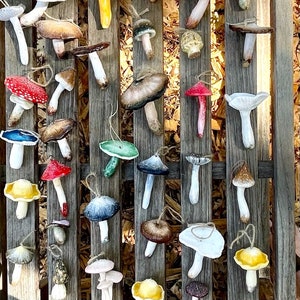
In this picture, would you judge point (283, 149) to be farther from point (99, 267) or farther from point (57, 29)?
point (57, 29)

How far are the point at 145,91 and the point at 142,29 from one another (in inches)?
10.0

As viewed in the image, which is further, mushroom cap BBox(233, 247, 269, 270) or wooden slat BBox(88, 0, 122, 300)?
wooden slat BBox(88, 0, 122, 300)

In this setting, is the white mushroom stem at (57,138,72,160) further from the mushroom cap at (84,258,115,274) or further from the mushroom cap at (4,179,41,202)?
the mushroom cap at (84,258,115,274)

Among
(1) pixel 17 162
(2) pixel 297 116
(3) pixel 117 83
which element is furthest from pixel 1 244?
(2) pixel 297 116

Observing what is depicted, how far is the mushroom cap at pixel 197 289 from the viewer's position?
1.78 metres

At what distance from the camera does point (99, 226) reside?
1.85 m

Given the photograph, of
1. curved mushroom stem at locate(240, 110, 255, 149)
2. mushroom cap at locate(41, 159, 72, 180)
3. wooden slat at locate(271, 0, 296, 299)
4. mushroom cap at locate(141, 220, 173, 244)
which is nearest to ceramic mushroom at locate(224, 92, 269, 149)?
curved mushroom stem at locate(240, 110, 255, 149)

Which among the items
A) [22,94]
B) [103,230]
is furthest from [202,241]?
[22,94]

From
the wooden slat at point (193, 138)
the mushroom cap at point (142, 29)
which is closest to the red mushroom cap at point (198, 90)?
the wooden slat at point (193, 138)

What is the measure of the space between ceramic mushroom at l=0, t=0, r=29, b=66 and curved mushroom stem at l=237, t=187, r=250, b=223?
40.1 inches

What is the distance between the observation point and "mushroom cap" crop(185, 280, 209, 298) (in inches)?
69.9

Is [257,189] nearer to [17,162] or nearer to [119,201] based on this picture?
[119,201]

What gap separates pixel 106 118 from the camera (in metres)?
1.84

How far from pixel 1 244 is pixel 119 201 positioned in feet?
1.97
